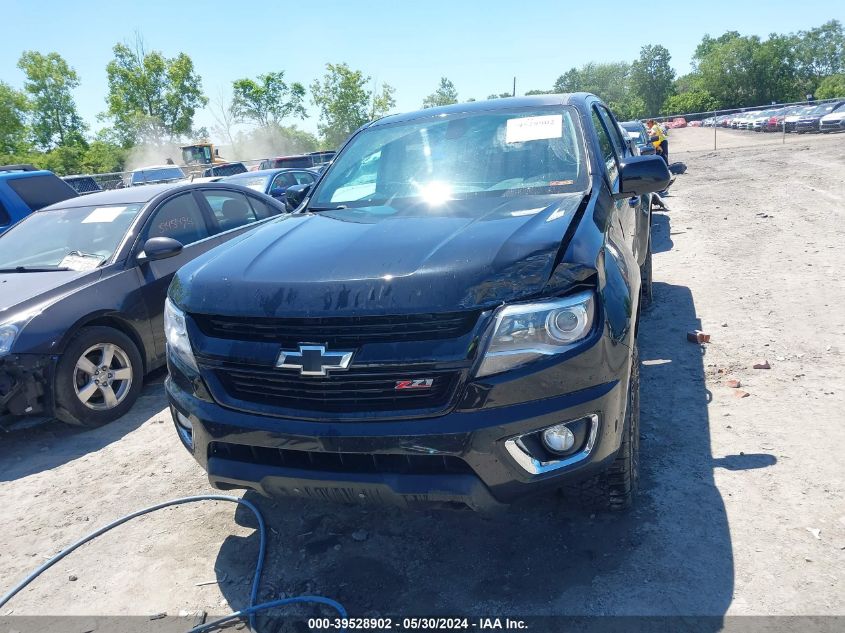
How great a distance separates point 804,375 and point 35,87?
241 ft

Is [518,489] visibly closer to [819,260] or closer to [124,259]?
[124,259]

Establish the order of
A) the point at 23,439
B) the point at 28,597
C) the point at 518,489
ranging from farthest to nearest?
the point at 23,439 → the point at 28,597 → the point at 518,489

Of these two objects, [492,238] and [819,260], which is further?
[819,260]

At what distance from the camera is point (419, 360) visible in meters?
2.14

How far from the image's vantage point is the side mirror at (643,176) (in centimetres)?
320

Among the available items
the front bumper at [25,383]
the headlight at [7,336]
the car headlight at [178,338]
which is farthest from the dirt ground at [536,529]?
the car headlight at [178,338]

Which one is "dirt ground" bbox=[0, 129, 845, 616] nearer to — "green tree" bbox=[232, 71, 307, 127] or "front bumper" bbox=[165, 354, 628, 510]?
"front bumper" bbox=[165, 354, 628, 510]

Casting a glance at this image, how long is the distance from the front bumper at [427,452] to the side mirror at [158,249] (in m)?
2.83

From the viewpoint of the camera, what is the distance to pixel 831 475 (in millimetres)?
2986

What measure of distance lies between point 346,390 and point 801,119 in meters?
39.0

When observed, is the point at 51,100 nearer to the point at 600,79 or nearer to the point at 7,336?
the point at 7,336

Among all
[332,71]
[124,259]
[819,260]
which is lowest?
[819,260]

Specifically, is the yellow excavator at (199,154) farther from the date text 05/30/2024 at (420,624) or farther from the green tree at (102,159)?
the date text 05/30/2024 at (420,624)

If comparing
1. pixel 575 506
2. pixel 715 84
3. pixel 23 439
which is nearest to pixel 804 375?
pixel 575 506
